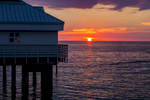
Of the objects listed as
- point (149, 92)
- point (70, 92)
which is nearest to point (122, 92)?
point (149, 92)

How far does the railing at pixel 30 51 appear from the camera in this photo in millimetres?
23266

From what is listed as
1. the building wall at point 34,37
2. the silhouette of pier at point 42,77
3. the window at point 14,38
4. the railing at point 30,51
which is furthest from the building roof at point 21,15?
the silhouette of pier at point 42,77

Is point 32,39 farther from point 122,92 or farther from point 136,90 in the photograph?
point 136,90

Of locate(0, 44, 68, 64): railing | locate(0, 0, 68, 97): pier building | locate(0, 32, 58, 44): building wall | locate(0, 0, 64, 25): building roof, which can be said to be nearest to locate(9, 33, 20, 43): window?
locate(0, 0, 68, 97): pier building

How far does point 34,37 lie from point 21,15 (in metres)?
A: 2.99

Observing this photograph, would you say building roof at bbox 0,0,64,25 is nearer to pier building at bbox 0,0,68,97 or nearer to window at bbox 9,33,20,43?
pier building at bbox 0,0,68,97

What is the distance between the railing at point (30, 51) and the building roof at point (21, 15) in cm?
242

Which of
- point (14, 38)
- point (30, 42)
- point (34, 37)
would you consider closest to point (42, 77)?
point (30, 42)

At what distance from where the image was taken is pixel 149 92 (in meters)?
31.3

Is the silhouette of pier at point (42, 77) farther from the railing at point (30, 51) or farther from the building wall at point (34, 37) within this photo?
the building wall at point (34, 37)

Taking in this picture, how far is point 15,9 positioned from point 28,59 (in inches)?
247

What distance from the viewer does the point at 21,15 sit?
25.5 m

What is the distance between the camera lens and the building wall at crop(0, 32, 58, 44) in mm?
24344

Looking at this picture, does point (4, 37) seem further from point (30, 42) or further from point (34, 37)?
point (34, 37)
